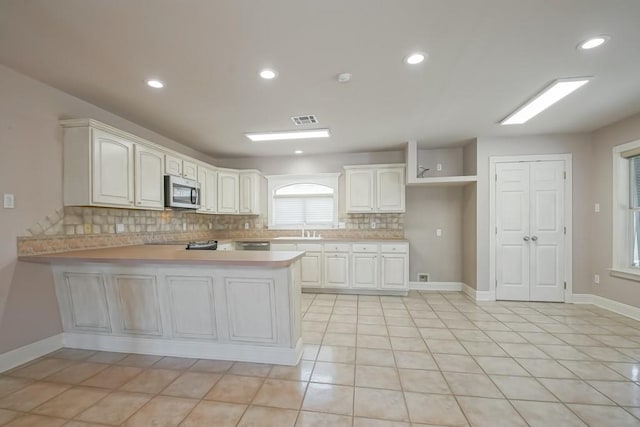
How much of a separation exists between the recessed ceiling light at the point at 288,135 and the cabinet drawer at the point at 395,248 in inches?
80.1

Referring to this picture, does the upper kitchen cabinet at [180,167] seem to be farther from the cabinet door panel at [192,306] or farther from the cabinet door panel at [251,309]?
the cabinet door panel at [251,309]

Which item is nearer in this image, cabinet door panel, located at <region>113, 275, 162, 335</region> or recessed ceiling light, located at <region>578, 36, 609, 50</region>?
recessed ceiling light, located at <region>578, 36, 609, 50</region>

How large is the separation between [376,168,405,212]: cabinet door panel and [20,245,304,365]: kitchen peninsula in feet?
8.87

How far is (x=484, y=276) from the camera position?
421 cm

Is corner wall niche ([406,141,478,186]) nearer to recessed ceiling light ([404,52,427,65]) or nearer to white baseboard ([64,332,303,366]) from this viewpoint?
recessed ceiling light ([404,52,427,65])

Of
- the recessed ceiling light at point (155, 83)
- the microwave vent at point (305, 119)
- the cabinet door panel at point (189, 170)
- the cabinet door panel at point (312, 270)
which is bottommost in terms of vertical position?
the cabinet door panel at point (312, 270)

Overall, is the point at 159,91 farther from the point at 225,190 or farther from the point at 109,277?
the point at 225,190

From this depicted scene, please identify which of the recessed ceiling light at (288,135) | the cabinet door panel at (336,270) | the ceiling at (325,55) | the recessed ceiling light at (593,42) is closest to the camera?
the ceiling at (325,55)

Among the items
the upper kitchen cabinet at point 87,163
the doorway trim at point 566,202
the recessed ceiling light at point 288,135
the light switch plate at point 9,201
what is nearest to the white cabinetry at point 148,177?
the upper kitchen cabinet at point 87,163

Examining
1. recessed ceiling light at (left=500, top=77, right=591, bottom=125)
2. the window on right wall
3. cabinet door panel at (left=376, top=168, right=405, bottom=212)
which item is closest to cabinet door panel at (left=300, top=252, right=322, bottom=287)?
cabinet door panel at (left=376, top=168, right=405, bottom=212)

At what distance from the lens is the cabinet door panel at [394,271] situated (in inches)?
175

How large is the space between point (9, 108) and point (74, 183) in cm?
73

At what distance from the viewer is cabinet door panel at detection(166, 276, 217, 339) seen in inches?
94.0

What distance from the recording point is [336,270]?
4602 mm
